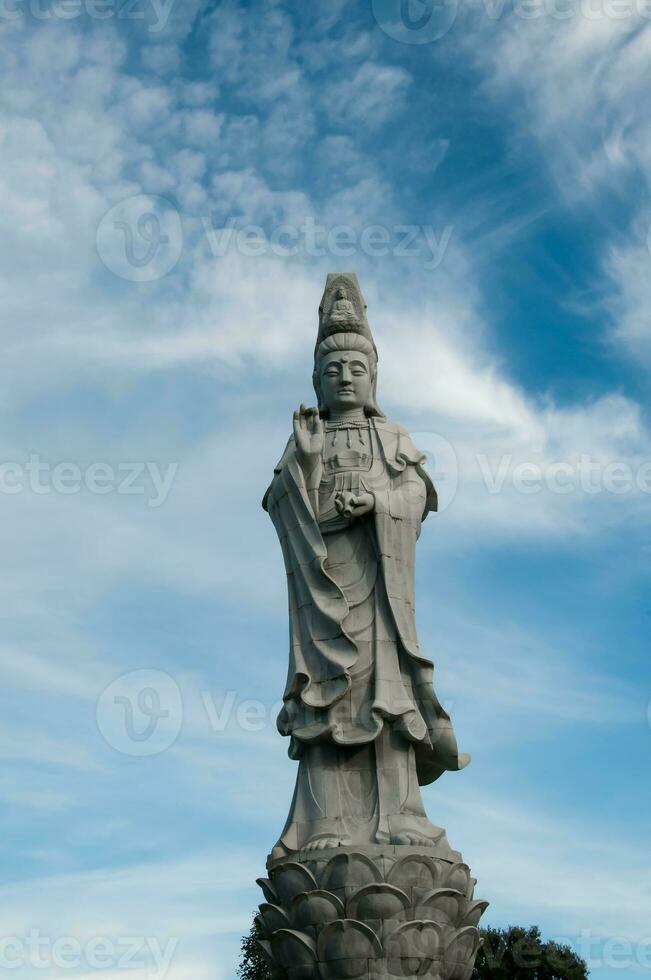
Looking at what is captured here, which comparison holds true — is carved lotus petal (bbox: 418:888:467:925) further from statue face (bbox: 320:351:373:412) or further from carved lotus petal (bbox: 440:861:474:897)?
statue face (bbox: 320:351:373:412)

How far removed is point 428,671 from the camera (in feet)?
51.3

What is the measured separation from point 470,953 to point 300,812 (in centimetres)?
254

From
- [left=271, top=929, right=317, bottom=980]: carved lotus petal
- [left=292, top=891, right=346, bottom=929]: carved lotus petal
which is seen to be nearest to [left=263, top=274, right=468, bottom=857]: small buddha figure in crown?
[left=292, top=891, right=346, bottom=929]: carved lotus petal

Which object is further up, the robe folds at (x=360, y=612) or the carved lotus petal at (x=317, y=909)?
the robe folds at (x=360, y=612)

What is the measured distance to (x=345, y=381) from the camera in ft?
56.2

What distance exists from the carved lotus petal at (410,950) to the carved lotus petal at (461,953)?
0.35 metres

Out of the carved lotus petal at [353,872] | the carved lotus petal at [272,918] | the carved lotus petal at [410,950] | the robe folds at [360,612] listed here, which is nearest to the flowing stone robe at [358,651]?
the robe folds at [360,612]

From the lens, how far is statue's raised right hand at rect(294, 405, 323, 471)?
53.9 feet

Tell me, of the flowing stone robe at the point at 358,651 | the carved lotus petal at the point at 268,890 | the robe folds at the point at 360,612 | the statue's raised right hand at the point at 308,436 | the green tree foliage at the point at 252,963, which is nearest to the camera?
the carved lotus petal at the point at 268,890

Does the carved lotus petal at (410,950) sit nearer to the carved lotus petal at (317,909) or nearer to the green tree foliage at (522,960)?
the carved lotus petal at (317,909)

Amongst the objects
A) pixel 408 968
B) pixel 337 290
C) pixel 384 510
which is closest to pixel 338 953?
pixel 408 968

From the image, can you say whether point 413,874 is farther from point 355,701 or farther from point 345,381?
point 345,381

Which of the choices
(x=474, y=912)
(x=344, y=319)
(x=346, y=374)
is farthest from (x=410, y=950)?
(x=344, y=319)

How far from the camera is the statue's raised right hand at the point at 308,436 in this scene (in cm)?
1642
